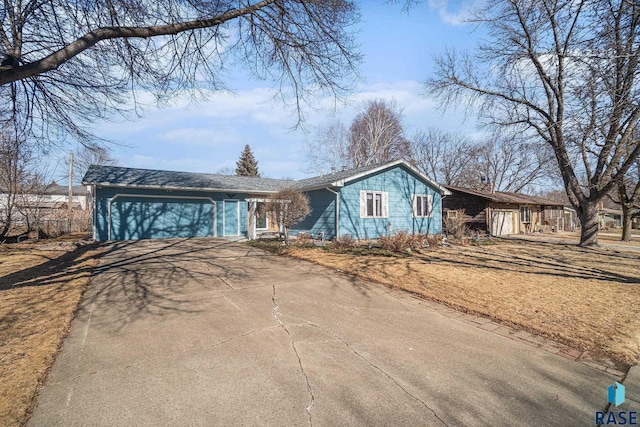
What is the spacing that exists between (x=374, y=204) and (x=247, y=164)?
3202 cm

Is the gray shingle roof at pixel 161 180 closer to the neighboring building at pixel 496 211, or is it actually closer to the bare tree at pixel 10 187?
the bare tree at pixel 10 187

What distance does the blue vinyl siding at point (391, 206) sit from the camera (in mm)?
14219

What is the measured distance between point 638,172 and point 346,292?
22254 mm

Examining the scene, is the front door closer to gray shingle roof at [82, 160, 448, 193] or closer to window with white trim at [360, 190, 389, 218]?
gray shingle roof at [82, 160, 448, 193]

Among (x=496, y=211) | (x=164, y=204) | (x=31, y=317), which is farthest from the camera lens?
(x=496, y=211)

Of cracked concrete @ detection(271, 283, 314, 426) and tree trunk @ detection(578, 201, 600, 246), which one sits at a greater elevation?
tree trunk @ detection(578, 201, 600, 246)

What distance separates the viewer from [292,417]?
95.3 inches

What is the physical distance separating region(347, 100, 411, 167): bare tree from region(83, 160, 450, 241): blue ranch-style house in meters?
13.8

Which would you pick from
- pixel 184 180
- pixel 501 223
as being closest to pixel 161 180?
pixel 184 180

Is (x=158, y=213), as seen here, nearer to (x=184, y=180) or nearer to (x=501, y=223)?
(x=184, y=180)

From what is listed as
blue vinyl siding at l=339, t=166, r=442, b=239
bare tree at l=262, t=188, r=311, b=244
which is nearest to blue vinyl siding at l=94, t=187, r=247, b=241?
bare tree at l=262, t=188, r=311, b=244

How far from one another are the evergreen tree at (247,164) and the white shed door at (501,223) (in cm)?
3184

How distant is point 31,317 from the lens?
4.48 m

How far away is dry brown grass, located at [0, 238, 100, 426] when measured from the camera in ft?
8.86
